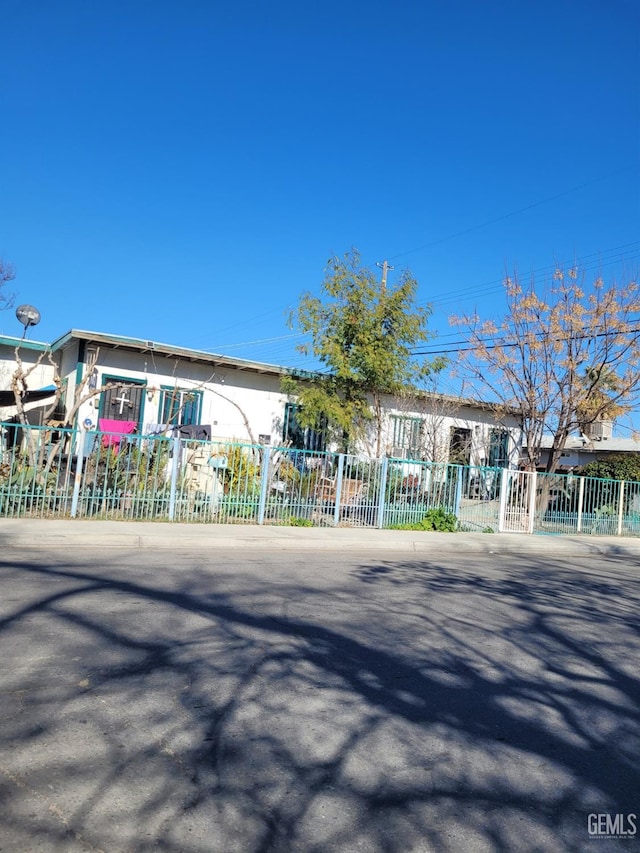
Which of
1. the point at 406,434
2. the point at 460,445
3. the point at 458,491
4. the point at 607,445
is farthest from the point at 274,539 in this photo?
the point at 607,445

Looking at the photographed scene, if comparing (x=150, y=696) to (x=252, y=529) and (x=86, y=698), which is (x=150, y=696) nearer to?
(x=86, y=698)

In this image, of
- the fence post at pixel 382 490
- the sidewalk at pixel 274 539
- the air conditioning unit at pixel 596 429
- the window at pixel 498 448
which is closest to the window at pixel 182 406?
the sidewalk at pixel 274 539

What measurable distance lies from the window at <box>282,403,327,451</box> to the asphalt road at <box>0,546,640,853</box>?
13451 millimetres

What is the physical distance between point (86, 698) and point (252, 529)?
10.2 meters

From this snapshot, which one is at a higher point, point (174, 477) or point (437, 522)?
point (174, 477)

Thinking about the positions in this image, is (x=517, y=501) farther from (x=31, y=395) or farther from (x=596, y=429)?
(x=31, y=395)

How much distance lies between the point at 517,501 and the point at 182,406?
9645mm

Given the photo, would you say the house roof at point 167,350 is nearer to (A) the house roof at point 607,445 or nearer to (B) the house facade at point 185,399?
(B) the house facade at point 185,399

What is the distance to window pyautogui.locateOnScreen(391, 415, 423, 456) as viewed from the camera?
2344 centimetres

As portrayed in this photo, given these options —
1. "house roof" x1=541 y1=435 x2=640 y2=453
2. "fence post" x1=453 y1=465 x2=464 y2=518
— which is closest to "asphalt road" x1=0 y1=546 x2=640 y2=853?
"fence post" x1=453 y1=465 x2=464 y2=518

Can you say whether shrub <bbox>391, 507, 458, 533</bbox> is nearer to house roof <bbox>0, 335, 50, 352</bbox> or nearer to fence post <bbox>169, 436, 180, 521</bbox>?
fence post <bbox>169, 436, 180, 521</bbox>

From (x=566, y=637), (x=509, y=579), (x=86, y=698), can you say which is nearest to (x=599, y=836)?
(x=86, y=698)

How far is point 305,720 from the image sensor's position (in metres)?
4.30

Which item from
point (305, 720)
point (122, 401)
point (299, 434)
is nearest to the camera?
point (305, 720)
